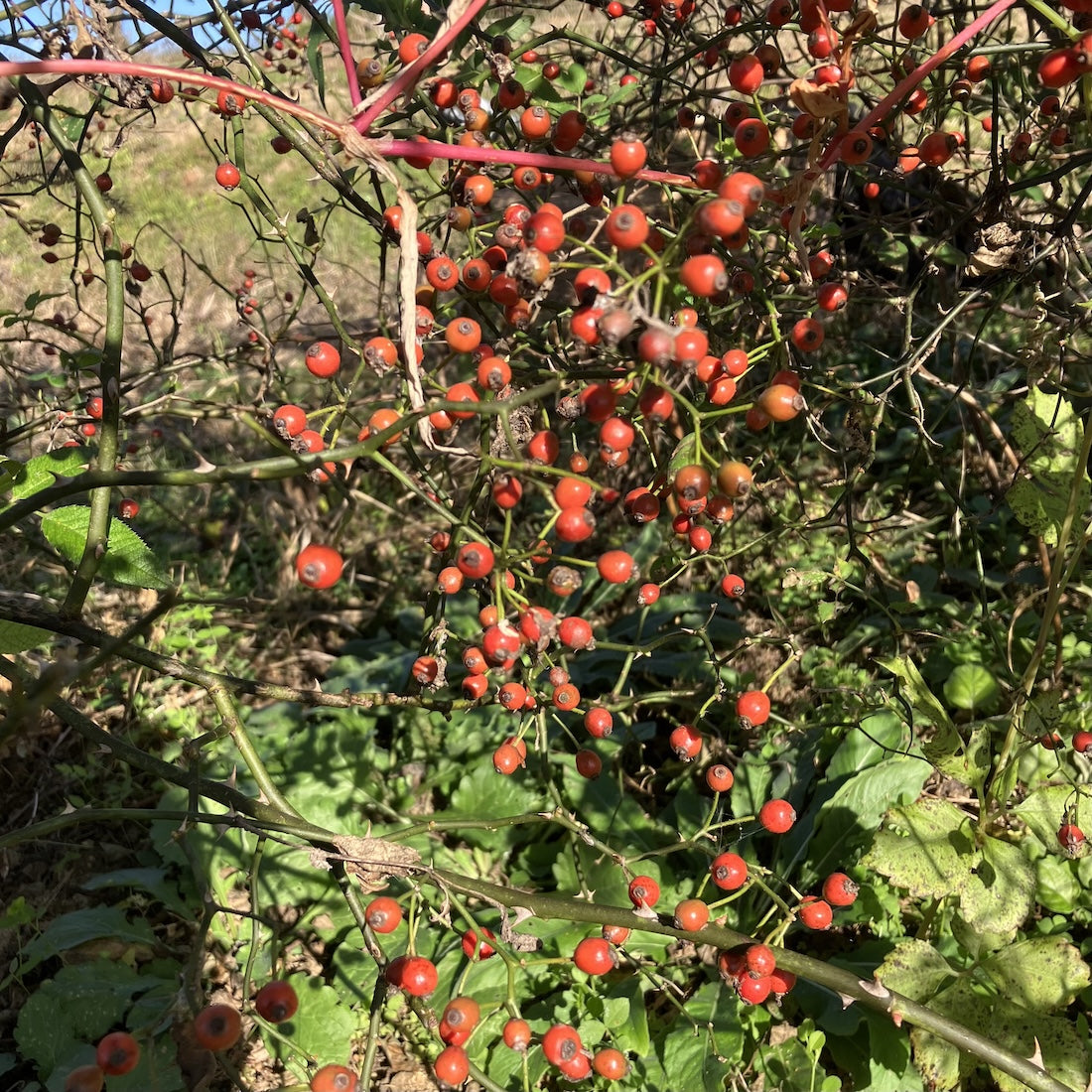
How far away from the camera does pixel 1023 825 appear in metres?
2.69

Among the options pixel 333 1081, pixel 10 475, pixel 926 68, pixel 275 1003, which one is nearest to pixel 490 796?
pixel 275 1003

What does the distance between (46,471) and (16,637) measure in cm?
43

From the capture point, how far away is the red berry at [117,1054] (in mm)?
1693

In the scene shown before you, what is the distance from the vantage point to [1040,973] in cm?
236

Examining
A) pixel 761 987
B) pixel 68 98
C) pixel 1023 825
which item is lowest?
pixel 1023 825

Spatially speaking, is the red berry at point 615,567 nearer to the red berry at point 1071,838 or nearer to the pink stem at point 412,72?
the pink stem at point 412,72

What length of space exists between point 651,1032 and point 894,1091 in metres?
0.72

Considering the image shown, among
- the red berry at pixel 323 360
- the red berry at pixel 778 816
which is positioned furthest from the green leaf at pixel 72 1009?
the red berry at pixel 323 360

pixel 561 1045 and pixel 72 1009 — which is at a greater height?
pixel 72 1009

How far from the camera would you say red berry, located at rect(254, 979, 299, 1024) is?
170 centimetres

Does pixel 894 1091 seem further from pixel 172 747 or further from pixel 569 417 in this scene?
pixel 172 747

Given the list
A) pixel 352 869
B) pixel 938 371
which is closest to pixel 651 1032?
pixel 352 869

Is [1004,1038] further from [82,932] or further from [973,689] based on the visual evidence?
[82,932]

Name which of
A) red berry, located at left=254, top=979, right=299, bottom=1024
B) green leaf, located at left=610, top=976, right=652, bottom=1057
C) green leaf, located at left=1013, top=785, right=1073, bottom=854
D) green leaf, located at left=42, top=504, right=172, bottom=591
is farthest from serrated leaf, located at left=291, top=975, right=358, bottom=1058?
green leaf, located at left=1013, top=785, right=1073, bottom=854
